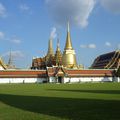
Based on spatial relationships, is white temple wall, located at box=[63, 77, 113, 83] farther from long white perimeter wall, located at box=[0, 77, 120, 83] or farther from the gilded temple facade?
the gilded temple facade

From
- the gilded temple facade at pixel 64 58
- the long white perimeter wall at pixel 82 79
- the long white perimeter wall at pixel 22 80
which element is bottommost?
the long white perimeter wall at pixel 22 80

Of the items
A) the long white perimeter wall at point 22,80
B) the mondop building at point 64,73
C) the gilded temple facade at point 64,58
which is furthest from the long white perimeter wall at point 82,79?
the gilded temple facade at point 64,58

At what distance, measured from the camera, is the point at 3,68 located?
99875 mm

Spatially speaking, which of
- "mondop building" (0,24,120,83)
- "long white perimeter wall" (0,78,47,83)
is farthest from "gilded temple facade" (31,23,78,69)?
"long white perimeter wall" (0,78,47,83)

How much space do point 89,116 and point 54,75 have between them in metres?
81.9

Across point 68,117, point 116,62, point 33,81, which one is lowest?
point 68,117

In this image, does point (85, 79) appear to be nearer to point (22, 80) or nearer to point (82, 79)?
point (82, 79)

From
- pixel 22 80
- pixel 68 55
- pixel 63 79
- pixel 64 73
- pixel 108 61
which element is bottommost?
pixel 22 80

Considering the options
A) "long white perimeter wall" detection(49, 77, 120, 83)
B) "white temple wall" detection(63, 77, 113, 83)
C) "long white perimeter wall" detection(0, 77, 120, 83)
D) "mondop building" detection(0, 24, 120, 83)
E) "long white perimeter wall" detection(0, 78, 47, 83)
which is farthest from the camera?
"white temple wall" detection(63, 77, 113, 83)

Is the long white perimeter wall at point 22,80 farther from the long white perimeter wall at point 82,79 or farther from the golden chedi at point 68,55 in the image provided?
the golden chedi at point 68,55

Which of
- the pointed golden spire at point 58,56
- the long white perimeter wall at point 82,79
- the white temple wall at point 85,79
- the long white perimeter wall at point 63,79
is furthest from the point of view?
the pointed golden spire at point 58,56

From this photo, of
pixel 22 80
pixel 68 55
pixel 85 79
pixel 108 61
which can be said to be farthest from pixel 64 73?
pixel 108 61

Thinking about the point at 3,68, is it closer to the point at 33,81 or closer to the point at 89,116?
the point at 33,81

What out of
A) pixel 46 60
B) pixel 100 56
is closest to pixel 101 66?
pixel 100 56
